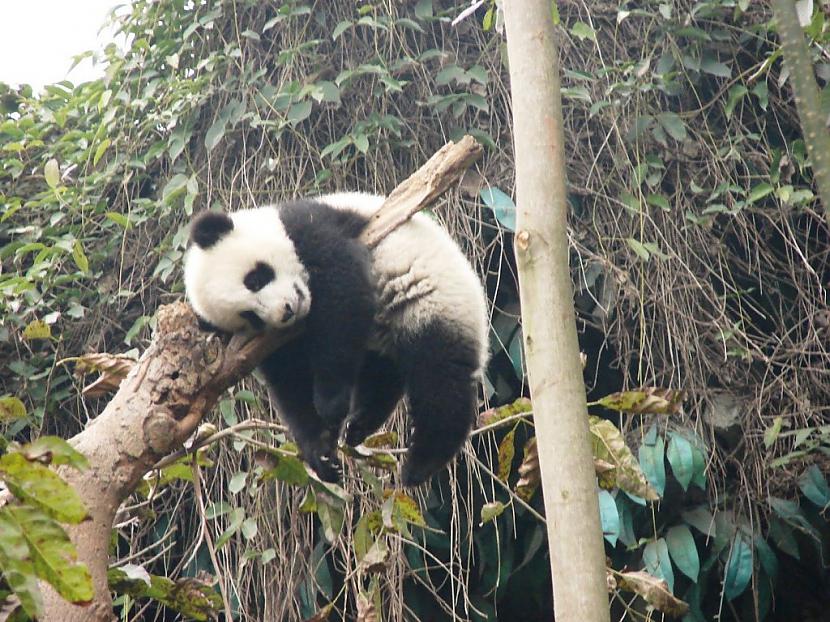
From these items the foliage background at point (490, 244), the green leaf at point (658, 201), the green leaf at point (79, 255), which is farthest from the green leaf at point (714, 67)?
the green leaf at point (79, 255)

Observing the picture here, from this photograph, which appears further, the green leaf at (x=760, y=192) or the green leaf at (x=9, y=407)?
the green leaf at (x=760, y=192)

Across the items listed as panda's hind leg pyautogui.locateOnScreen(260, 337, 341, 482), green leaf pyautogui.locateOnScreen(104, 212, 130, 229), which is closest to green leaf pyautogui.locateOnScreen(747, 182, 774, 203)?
panda's hind leg pyautogui.locateOnScreen(260, 337, 341, 482)

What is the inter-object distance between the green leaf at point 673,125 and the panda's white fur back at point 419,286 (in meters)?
1.74

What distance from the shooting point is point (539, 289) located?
224 cm

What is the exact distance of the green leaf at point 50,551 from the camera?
5.39ft

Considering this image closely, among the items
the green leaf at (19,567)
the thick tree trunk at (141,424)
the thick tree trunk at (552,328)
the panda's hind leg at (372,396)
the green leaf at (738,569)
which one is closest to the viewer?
the green leaf at (19,567)

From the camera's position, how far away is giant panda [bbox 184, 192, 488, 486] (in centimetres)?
335

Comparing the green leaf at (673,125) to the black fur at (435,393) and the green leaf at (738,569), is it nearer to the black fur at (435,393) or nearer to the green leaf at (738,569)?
the black fur at (435,393)

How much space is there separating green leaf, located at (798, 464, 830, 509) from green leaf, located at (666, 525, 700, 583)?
0.59 m

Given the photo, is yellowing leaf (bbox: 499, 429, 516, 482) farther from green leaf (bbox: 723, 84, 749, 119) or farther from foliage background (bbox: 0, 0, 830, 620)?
green leaf (bbox: 723, 84, 749, 119)

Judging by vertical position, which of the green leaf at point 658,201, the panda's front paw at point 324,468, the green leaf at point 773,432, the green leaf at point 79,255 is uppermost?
the green leaf at point 79,255

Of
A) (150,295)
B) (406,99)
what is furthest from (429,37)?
(150,295)

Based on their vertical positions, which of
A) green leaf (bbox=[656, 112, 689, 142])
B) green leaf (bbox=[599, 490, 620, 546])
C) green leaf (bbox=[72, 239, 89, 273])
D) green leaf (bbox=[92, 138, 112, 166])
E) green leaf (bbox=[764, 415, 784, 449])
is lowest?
green leaf (bbox=[764, 415, 784, 449])

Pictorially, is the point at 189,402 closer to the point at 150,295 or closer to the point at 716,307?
the point at 150,295
